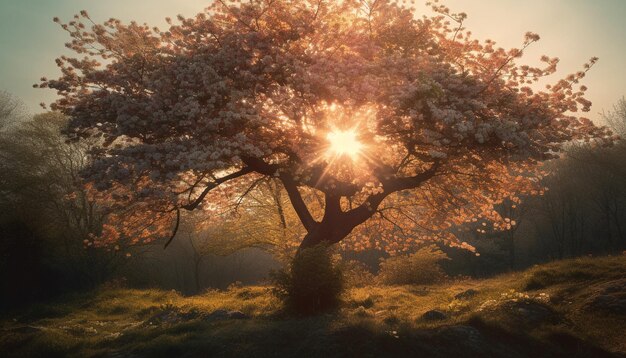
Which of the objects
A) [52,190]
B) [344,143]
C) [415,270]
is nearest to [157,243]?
[52,190]

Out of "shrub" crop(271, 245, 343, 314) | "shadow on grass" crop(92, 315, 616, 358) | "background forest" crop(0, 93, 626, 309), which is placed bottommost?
"shadow on grass" crop(92, 315, 616, 358)

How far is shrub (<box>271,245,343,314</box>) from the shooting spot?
1811cm

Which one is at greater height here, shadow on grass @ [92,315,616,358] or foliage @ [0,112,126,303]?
foliage @ [0,112,126,303]

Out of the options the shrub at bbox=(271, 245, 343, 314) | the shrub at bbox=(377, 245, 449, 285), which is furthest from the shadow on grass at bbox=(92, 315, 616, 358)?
the shrub at bbox=(377, 245, 449, 285)

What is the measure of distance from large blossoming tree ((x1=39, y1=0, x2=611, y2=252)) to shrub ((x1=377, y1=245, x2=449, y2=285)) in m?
16.7

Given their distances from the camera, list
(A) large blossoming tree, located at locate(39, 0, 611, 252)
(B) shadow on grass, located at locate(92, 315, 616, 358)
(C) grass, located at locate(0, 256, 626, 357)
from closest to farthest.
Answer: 1. (B) shadow on grass, located at locate(92, 315, 616, 358)
2. (C) grass, located at locate(0, 256, 626, 357)
3. (A) large blossoming tree, located at locate(39, 0, 611, 252)

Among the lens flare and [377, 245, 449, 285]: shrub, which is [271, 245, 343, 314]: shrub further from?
[377, 245, 449, 285]: shrub

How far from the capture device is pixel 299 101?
1752 centimetres

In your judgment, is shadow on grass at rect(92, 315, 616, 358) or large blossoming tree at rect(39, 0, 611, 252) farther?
large blossoming tree at rect(39, 0, 611, 252)

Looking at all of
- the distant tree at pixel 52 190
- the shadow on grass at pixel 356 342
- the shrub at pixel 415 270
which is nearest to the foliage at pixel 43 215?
the distant tree at pixel 52 190

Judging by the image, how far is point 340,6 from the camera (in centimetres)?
1953

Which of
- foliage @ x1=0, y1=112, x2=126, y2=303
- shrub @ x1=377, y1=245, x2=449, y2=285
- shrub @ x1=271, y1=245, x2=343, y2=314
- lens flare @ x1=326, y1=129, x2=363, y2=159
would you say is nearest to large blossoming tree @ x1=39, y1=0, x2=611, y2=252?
lens flare @ x1=326, y1=129, x2=363, y2=159

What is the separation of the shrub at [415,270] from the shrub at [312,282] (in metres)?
18.6

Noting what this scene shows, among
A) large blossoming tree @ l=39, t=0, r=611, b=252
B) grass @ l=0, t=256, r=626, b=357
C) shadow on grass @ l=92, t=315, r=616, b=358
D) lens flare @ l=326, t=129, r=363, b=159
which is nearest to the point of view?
shadow on grass @ l=92, t=315, r=616, b=358
